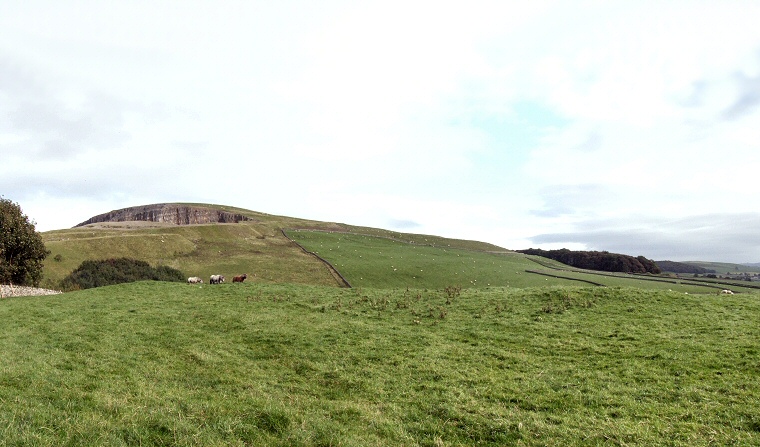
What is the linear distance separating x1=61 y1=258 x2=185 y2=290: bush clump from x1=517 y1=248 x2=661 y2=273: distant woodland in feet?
404

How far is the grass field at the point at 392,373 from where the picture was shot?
7.76 meters

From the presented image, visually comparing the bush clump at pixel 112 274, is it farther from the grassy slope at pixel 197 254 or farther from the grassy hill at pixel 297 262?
the grassy slope at pixel 197 254

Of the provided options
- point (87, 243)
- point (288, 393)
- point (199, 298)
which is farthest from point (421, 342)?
point (87, 243)

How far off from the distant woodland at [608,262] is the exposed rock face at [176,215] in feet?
418

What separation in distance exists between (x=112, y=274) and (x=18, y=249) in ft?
28.2

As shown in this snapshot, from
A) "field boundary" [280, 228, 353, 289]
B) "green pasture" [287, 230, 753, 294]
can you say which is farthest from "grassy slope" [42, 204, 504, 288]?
"green pasture" [287, 230, 753, 294]

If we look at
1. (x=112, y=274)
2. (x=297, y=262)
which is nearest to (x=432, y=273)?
(x=297, y=262)

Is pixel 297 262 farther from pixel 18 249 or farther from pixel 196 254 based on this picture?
pixel 18 249

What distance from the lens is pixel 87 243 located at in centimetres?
5550

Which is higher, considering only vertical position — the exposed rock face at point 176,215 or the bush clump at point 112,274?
the exposed rock face at point 176,215

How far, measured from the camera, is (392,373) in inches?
500

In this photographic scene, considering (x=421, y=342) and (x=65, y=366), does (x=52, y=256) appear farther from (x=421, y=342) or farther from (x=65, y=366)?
(x=421, y=342)

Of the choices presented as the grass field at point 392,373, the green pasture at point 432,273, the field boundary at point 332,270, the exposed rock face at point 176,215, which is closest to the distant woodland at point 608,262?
the green pasture at point 432,273

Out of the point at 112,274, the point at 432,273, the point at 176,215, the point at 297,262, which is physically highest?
the point at 176,215
